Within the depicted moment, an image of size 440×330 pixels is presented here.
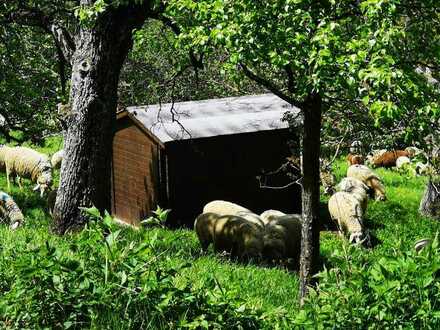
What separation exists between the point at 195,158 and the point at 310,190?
8591 mm

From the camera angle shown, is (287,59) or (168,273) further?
(287,59)

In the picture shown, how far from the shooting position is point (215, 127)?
61.4 ft

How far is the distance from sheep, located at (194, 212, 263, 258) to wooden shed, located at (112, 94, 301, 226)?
280cm

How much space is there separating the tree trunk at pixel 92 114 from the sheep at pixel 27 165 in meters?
9.45

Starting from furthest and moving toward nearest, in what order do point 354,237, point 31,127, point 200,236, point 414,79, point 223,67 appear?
point 31,127 < point 354,237 < point 200,236 < point 223,67 < point 414,79

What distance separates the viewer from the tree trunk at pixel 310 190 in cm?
985

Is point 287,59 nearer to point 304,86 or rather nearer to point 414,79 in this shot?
point 304,86

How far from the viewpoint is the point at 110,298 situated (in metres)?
5.59

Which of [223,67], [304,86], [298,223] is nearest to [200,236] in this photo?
[298,223]

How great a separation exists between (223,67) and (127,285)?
4120 millimetres

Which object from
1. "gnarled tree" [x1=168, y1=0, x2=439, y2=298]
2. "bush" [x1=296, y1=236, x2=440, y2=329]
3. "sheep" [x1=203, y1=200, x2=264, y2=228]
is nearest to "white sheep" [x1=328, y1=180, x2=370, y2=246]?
"sheep" [x1=203, y1=200, x2=264, y2=228]

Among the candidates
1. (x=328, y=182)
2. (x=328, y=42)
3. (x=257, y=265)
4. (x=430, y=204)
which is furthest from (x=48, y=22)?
(x=430, y=204)

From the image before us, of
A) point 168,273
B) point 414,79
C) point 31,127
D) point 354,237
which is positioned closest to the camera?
point 168,273

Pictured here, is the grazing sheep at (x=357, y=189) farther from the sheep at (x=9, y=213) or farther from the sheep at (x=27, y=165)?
the sheep at (x=27, y=165)
